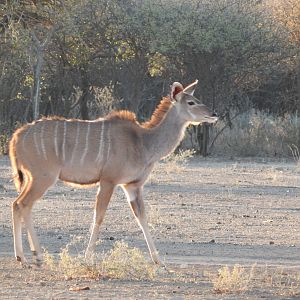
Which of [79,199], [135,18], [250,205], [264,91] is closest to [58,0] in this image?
[79,199]

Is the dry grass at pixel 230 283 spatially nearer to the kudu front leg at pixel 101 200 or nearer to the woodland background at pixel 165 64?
the kudu front leg at pixel 101 200

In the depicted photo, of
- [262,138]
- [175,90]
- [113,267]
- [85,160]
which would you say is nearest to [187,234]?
[175,90]

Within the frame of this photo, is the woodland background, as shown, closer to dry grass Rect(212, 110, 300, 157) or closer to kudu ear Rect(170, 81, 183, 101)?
dry grass Rect(212, 110, 300, 157)

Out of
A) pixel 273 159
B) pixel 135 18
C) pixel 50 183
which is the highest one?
pixel 135 18

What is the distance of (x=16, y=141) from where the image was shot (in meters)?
10.8

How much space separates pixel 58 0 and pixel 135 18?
11.5m

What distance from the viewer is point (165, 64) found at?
2959 centimetres

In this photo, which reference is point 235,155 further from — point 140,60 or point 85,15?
point 85,15

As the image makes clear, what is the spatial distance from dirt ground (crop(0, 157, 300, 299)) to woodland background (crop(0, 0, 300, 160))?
6773 mm

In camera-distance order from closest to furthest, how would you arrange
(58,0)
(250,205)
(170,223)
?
(170,223)
(250,205)
(58,0)

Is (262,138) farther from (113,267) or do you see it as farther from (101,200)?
(113,267)

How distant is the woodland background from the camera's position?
29.0m

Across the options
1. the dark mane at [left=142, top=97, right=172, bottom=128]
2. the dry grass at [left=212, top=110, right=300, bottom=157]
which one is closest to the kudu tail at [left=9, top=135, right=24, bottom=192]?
the dark mane at [left=142, top=97, right=172, bottom=128]

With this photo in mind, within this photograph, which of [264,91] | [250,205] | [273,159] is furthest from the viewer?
[264,91]
